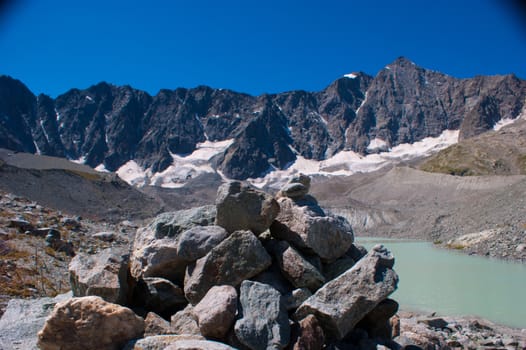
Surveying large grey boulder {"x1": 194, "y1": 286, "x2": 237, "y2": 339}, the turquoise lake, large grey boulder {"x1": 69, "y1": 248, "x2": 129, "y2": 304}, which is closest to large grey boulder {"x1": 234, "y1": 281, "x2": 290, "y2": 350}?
large grey boulder {"x1": 194, "y1": 286, "x2": 237, "y2": 339}

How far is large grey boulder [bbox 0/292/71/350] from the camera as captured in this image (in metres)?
6.80

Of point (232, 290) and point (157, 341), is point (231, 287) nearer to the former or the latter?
point (232, 290)

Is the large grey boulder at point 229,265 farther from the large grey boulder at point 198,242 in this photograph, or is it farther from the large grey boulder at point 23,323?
the large grey boulder at point 23,323

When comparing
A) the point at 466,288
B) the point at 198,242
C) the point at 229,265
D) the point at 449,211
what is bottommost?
the point at 466,288

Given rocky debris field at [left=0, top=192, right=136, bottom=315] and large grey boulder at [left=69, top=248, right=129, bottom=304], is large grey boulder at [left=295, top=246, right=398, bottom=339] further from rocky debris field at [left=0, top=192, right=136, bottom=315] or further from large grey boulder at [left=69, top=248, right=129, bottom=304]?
rocky debris field at [left=0, top=192, right=136, bottom=315]

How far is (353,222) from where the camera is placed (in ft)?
324

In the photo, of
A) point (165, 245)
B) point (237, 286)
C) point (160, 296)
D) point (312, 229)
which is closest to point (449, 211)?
point (312, 229)

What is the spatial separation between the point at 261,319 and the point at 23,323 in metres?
4.65

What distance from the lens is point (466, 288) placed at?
2741 cm

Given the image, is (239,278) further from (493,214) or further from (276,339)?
(493,214)

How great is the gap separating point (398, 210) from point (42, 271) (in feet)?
320

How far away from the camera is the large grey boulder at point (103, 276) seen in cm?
706

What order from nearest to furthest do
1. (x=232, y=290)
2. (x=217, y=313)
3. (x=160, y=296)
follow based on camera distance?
(x=217, y=313) → (x=232, y=290) → (x=160, y=296)

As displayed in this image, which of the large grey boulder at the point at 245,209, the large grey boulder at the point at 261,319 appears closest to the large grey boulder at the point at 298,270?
the large grey boulder at the point at 245,209
